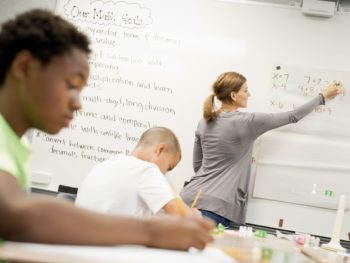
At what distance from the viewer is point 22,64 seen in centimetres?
75

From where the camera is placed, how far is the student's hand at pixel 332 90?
10.1 feet

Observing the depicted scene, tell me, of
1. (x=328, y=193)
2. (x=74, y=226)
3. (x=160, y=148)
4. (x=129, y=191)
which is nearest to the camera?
(x=74, y=226)

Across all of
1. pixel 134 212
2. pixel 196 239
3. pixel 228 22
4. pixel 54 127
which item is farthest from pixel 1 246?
pixel 228 22

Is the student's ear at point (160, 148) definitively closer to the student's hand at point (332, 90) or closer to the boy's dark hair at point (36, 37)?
the boy's dark hair at point (36, 37)

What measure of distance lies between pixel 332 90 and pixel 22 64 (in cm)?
267

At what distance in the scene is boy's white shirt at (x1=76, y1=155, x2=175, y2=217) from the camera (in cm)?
146

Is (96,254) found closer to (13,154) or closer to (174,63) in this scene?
(13,154)

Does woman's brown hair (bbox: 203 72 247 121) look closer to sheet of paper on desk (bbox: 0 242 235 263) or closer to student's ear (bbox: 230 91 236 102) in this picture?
student's ear (bbox: 230 91 236 102)

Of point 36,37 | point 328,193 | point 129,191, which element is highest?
point 36,37

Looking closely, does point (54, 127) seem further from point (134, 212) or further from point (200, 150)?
point (200, 150)

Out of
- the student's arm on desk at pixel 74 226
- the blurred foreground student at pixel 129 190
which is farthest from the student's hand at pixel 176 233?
the blurred foreground student at pixel 129 190

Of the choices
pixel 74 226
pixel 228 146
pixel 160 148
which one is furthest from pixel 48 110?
pixel 228 146

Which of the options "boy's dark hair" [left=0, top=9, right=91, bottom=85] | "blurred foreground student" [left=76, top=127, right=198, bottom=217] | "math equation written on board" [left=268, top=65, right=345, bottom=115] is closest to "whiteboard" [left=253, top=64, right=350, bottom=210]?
"math equation written on board" [left=268, top=65, right=345, bottom=115]

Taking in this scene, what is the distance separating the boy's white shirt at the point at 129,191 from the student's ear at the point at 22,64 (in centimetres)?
77
